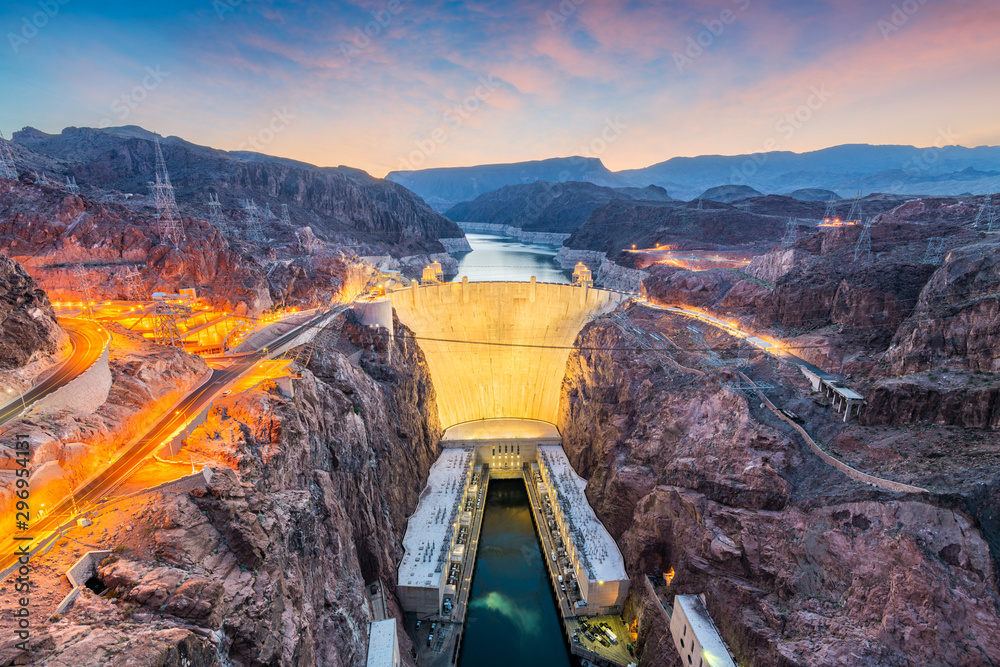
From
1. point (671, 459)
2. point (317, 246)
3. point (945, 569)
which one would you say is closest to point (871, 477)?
point (945, 569)

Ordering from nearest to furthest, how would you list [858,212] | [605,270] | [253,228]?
[858,212]
[253,228]
[605,270]

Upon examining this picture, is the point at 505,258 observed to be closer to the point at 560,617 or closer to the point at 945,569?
the point at 560,617

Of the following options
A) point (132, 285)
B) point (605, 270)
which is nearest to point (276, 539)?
point (132, 285)

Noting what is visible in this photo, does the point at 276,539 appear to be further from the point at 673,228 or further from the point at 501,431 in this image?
the point at 673,228

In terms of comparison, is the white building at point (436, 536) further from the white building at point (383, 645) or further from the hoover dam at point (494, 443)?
the white building at point (383, 645)

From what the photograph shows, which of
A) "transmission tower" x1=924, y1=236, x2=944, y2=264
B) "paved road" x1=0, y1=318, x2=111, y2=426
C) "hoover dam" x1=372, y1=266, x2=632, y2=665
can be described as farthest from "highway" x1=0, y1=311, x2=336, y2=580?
"transmission tower" x1=924, y1=236, x2=944, y2=264

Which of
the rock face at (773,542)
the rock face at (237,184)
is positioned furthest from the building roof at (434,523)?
the rock face at (237,184)

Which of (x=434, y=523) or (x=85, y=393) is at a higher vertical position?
(x=85, y=393)
